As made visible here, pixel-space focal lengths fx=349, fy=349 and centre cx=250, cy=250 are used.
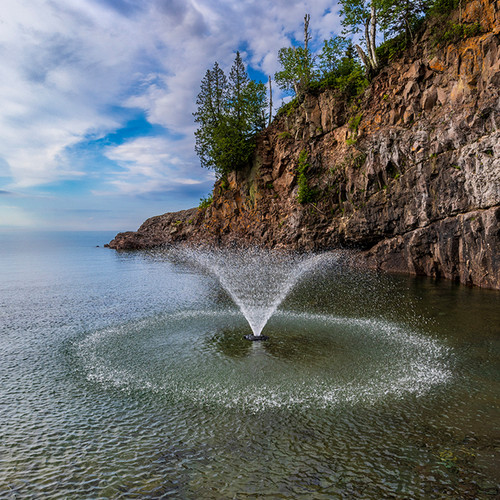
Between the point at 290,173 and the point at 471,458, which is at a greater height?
the point at 290,173

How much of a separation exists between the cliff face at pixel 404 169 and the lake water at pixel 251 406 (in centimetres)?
903

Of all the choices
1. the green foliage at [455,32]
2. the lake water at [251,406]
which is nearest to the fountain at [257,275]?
the lake water at [251,406]

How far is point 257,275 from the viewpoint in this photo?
3025 cm

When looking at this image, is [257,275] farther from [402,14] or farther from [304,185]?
[402,14]

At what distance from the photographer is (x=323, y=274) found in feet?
98.9

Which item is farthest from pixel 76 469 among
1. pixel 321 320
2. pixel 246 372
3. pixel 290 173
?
pixel 290 173

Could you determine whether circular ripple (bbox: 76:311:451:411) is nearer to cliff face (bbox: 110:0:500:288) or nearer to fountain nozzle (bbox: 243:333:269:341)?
fountain nozzle (bbox: 243:333:269:341)

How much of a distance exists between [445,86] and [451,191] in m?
8.15

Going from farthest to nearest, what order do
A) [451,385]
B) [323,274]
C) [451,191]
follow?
[323,274], [451,191], [451,385]

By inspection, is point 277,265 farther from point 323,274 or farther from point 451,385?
point 451,385

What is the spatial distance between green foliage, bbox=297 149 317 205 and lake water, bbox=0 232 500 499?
2243 cm

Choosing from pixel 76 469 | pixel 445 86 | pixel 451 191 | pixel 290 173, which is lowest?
pixel 76 469

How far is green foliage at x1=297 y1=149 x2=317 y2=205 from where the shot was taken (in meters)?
37.6

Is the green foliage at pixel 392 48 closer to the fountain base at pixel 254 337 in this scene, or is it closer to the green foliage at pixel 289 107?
the green foliage at pixel 289 107
